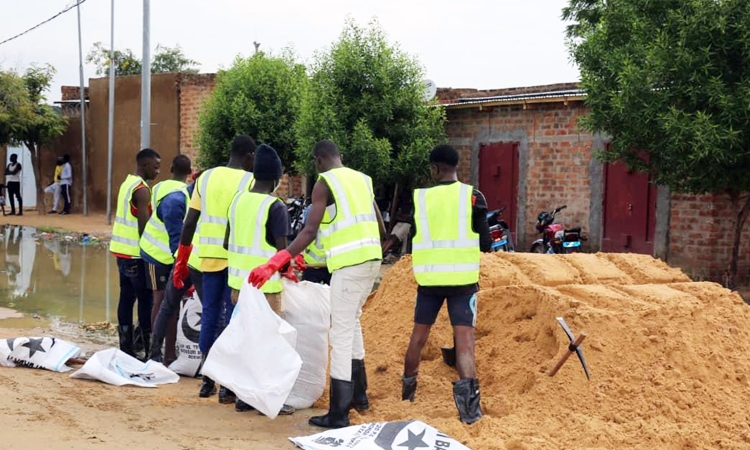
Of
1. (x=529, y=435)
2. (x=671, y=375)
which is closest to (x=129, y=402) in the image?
(x=529, y=435)

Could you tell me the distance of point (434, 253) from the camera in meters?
5.87

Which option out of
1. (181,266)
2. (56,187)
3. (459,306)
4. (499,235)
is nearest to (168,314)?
(181,266)

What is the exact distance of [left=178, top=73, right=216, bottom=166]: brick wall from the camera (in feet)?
84.4

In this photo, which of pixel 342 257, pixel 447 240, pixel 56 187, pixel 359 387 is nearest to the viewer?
pixel 342 257

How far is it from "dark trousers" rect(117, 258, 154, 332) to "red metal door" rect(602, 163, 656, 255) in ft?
29.4

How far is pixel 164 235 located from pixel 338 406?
102 inches

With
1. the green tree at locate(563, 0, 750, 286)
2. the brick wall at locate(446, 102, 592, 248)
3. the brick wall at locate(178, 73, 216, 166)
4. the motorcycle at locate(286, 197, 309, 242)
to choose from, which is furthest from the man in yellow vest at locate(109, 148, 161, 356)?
the brick wall at locate(178, 73, 216, 166)

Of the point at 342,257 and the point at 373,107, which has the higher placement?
the point at 373,107

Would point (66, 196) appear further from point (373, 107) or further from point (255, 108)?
point (373, 107)

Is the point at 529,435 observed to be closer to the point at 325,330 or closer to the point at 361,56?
the point at 325,330

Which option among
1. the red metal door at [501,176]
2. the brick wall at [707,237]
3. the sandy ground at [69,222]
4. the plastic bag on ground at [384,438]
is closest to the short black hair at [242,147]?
the plastic bag on ground at [384,438]

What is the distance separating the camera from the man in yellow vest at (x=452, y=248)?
582cm

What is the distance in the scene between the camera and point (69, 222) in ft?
81.4

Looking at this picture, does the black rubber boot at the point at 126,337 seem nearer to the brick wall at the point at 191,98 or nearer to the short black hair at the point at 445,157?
the short black hair at the point at 445,157
